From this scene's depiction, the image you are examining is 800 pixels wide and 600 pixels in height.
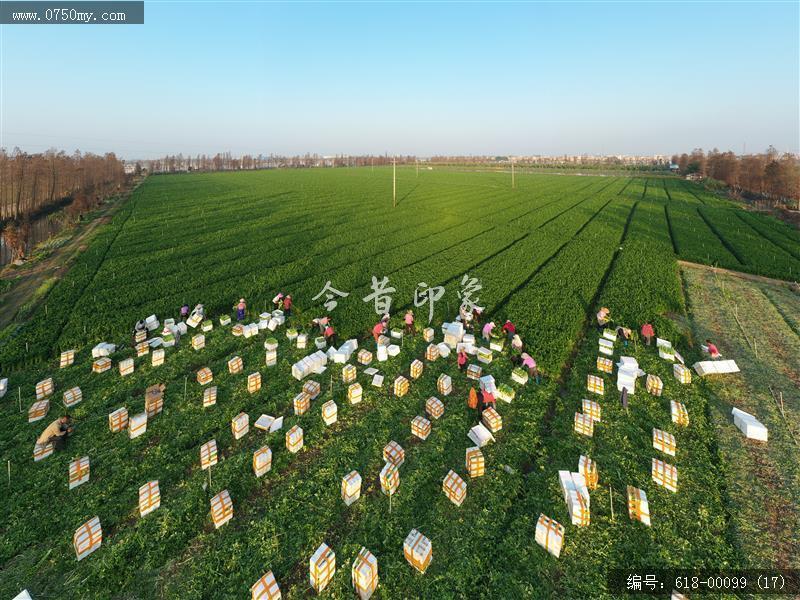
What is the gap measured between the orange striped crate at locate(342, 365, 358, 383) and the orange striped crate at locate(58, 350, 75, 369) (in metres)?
11.2

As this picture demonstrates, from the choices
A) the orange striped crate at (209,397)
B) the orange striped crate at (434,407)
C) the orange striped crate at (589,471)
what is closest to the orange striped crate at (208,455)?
the orange striped crate at (209,397)

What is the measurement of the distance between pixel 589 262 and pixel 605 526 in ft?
74.8

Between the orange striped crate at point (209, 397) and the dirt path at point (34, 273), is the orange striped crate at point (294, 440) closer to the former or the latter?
the orange striped crate at point (209, 397)

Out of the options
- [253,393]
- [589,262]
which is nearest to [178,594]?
[253,393]

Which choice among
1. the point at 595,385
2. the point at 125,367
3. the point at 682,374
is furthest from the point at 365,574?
the point at 682,374

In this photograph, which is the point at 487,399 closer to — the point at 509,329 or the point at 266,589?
the point at 509,329

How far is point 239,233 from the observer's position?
3697 centimetres

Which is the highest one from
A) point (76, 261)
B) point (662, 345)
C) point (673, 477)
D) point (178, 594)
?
point (76, 261)

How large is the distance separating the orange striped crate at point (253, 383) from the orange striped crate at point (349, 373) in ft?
9.94

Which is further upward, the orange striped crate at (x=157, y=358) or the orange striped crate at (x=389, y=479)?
the orange striped crate at (x=157, y=358)

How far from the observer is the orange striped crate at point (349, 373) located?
1286 centimetres

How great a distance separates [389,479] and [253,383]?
21.2ft

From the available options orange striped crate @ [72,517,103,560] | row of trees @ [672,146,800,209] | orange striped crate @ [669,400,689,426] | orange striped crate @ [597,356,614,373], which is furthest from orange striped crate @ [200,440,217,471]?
row of trees @ [672,146,800,209]

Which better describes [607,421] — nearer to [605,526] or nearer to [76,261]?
[605,526]
